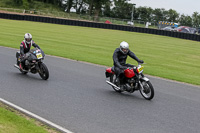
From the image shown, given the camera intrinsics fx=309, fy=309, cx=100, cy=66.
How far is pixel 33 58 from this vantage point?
10516 mm

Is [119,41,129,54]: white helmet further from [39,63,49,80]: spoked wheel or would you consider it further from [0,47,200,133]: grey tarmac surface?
[39,63,49,80]: spoked wheel

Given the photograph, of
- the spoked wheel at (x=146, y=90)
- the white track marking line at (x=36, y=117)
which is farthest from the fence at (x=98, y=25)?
the white track marking line at (x=36, y=117)

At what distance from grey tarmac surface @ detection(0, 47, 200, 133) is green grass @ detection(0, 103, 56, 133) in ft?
1.56

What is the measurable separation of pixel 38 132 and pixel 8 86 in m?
4.10

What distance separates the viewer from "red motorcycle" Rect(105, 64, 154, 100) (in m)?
8.54

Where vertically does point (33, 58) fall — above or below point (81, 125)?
above

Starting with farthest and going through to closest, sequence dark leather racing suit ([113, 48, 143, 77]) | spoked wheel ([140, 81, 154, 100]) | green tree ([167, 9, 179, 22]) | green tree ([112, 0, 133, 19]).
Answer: green tree ([112, 0, 133, 19]), green tree ([167, 9, 179, 22]), dark leather racing suit ([113, 48, 143, 77]), spoked wheel ([140, 81, 154, 100])

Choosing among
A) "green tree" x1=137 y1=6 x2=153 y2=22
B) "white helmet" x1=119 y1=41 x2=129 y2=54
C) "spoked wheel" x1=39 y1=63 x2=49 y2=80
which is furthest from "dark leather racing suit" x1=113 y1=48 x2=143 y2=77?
"green tree" x1=137 y1=6 x2=153 y2=22

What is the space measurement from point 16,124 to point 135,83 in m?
4.05

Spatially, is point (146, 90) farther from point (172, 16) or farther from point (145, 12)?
point (145, 12)

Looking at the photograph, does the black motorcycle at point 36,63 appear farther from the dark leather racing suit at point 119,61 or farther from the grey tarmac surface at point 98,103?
the dark leather racing suit at point 119,61

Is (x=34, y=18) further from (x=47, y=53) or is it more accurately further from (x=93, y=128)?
(x=93, y=128)

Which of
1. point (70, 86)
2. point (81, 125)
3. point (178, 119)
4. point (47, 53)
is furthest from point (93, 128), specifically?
point (47, 53)

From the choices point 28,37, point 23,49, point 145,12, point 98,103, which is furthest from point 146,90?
point 145,12
